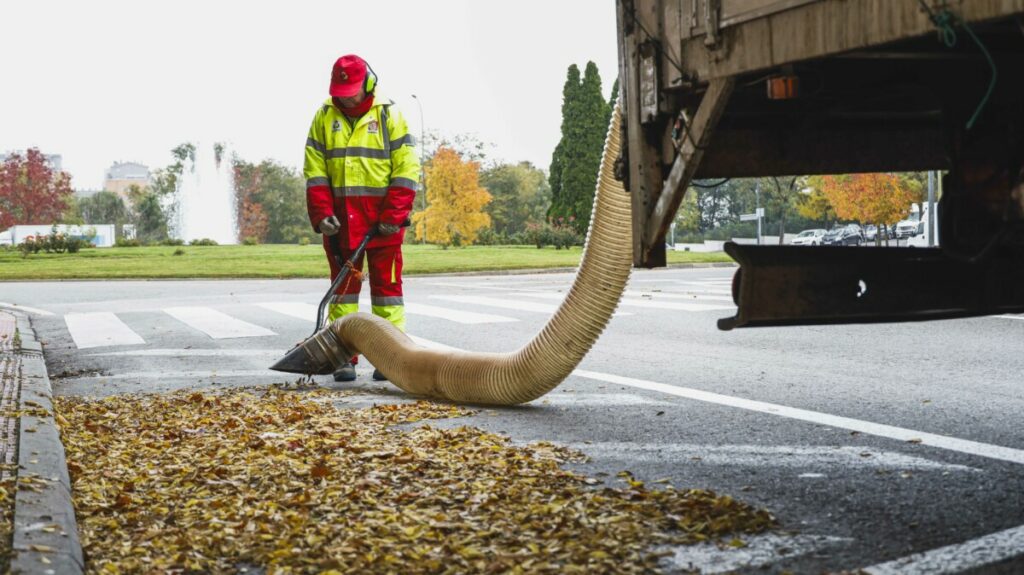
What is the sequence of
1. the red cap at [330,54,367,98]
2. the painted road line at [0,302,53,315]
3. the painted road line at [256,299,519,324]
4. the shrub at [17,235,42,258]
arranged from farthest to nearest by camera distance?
the shrub at [17,235,42,258] < the painted road line at [0,302,53,315] < the painted road line at [256,299,519,324] < the red cap at [330,54,367,98]

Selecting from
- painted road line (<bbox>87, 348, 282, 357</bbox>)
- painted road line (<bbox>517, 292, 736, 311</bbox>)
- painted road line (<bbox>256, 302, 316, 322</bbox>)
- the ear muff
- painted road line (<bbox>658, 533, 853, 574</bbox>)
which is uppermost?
the ear muff

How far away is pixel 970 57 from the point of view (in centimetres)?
324

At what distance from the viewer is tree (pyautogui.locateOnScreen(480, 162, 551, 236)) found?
→ 7519cm

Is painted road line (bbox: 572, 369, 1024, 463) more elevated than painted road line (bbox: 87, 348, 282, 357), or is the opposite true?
painted road line (bbox: 87, 348, 282, 357)

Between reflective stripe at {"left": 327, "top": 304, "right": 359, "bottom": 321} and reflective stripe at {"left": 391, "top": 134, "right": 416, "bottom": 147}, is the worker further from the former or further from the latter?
reflective stripe at {"left": 327, "top": 304, "right": 359, "bottom": 321}

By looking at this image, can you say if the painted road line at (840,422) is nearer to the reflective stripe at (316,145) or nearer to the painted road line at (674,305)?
the reflective stripe at (316,145)

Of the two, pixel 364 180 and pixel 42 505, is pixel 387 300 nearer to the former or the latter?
pixel 364 180

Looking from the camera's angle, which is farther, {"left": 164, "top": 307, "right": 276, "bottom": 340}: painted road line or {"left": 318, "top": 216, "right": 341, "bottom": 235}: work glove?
{"left": 164, "top": 307, "right": 276, "bottom": 340}: painted road line

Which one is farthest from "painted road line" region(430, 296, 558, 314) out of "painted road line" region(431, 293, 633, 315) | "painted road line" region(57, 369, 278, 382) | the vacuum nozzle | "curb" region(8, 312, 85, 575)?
"curb" region(8, 312, 85, 575)

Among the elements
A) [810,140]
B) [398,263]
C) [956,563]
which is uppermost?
[810,140]

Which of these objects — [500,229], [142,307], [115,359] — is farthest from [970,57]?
[500,229]

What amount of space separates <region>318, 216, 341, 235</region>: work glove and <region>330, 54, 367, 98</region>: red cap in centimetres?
83

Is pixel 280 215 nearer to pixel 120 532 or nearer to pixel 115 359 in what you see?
pixel 115 359

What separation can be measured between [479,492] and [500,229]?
74.7 meters
